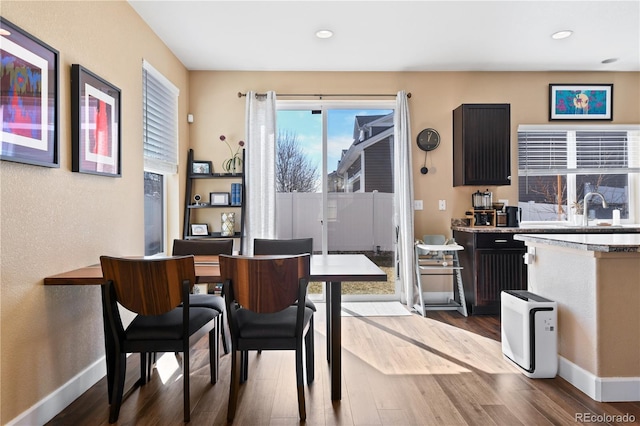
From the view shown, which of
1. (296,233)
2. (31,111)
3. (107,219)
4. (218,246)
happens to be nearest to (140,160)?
(107,219)

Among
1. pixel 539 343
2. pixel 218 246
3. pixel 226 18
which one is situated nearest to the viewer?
pixel 539 343

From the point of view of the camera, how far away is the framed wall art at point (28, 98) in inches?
70.6

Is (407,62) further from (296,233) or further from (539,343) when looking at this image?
(539,343)

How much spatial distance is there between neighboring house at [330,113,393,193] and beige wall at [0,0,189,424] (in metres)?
2.37

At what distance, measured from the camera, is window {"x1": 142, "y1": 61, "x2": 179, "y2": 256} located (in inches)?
137

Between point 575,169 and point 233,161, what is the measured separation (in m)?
4.06

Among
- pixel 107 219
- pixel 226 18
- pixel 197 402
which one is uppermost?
pixel 226 18

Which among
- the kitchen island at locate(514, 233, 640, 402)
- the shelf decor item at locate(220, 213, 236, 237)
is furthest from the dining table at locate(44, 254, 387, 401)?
the shelf decor item at locate(220, 213, 236, 237)

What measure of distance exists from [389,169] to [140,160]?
275cm

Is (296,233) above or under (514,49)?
under

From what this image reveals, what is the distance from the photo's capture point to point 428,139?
4586mm

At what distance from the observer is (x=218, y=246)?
3.10 m

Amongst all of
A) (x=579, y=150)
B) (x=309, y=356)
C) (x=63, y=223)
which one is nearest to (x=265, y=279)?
(x=309, y=356)

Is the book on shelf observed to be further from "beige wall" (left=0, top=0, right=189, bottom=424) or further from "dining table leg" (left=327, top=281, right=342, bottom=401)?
"dining table leg" (left=327, top=281, right=342, bottom=401)
